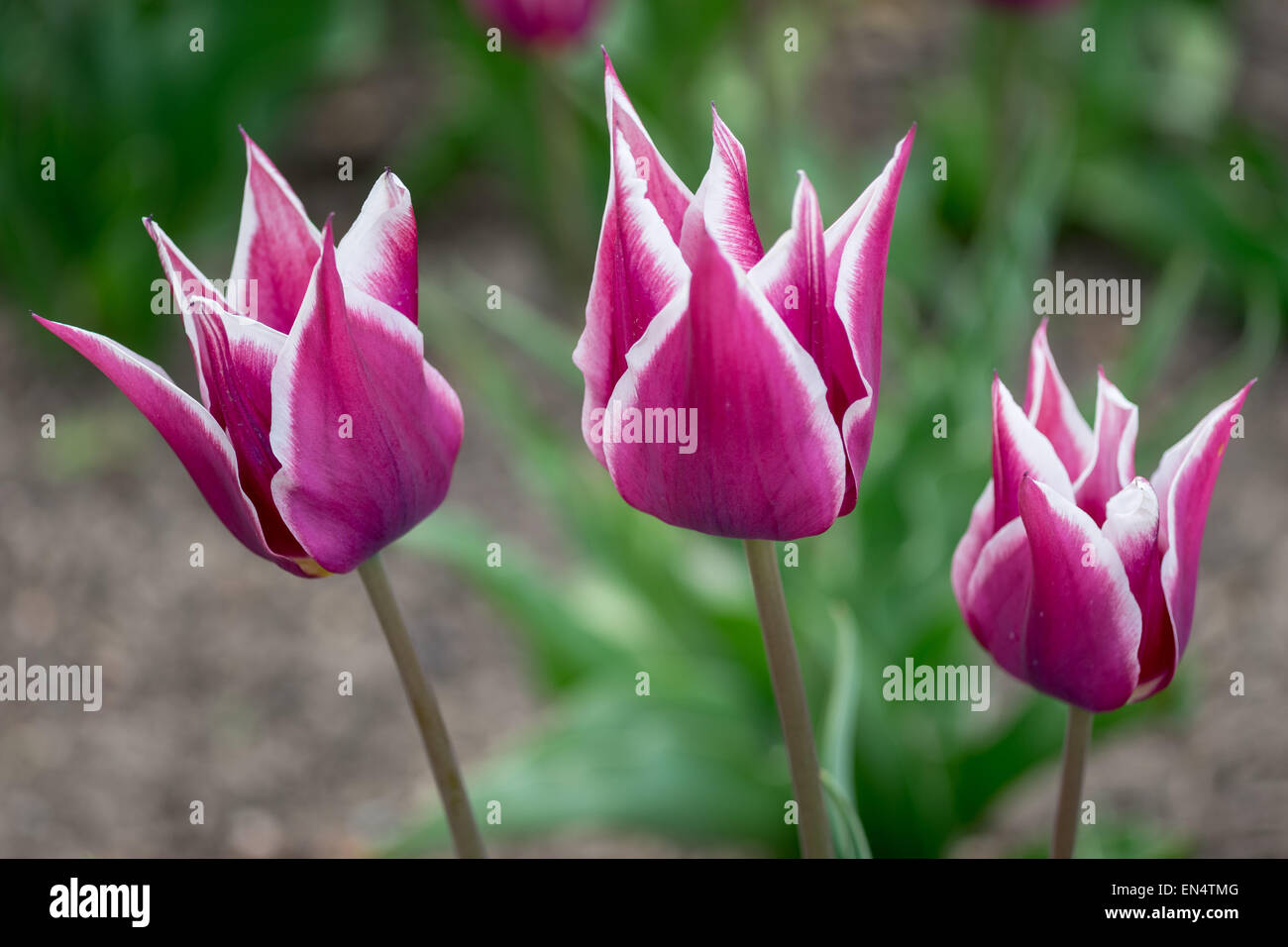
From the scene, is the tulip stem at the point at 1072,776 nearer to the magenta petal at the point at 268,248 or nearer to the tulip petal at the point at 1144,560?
the tulip petal at the point at 1144,560

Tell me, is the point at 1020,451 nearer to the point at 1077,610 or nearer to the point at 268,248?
the point at 1077,610

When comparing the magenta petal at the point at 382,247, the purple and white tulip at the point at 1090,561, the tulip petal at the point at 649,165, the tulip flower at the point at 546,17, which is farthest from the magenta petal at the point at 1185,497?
the tulip flower at the point at 546,17

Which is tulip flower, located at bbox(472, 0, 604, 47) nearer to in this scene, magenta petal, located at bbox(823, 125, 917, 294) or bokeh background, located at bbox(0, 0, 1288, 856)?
bokeh background, located at bbox(0, 0, 1288, 856)

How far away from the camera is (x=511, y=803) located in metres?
1.27

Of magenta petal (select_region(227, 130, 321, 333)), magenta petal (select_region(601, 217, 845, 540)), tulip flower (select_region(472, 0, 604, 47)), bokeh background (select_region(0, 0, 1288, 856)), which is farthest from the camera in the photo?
tulip flower (select_region(472, 0, 604, 47))

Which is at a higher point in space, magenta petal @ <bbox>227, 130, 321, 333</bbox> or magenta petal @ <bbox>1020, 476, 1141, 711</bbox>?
magenta petal @ <bbox>227, 130, 321, 333</bbox>

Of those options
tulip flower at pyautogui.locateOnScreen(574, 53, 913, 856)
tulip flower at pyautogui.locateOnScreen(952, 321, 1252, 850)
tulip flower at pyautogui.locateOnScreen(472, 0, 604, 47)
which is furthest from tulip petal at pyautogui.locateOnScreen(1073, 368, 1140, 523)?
tulip flower at pyautogui.locateOnScreen(472, 0, 604, 47)

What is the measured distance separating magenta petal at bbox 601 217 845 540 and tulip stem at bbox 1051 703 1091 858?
181mm

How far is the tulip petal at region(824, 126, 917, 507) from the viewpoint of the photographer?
54 centimetres

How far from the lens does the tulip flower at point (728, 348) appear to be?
527 mm
